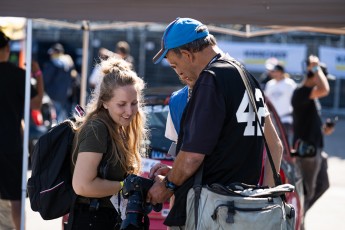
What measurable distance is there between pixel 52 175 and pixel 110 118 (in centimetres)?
43

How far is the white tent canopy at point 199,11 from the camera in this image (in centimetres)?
479

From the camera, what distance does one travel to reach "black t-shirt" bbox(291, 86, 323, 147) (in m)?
8.08

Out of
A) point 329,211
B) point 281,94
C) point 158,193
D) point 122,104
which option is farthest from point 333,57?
point 158,193

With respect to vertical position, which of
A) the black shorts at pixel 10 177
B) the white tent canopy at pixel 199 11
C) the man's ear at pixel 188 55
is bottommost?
the black shorts at pixel 10 177

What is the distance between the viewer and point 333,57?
A: 19094 millimetres

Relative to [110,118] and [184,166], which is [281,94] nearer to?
[110,118]

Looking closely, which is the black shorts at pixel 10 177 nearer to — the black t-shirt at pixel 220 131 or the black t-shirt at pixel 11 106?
the black t-shirt at pixel 11 106

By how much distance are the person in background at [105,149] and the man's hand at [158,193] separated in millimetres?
324

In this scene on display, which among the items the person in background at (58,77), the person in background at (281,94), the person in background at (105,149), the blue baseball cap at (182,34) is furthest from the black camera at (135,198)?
the person in background at (58,77)

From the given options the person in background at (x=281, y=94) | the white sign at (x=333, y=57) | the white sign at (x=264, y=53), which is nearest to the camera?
the person in background at (x=281, y=94)

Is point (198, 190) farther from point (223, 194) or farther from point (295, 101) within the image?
point (295, 101)

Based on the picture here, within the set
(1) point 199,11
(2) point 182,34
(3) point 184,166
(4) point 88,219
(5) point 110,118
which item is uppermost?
(1) point 199,11

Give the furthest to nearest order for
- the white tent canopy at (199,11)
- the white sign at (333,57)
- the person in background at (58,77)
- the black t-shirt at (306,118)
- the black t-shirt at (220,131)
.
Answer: the white sign at (333,57)
the person in background at (58,77)
the black t-shirt at (306,118)
the white tent canopy at (199,11)
the black t-shirt at (220,131)

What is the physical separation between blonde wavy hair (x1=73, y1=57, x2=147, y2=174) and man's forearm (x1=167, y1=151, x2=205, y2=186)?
1.81 feet
